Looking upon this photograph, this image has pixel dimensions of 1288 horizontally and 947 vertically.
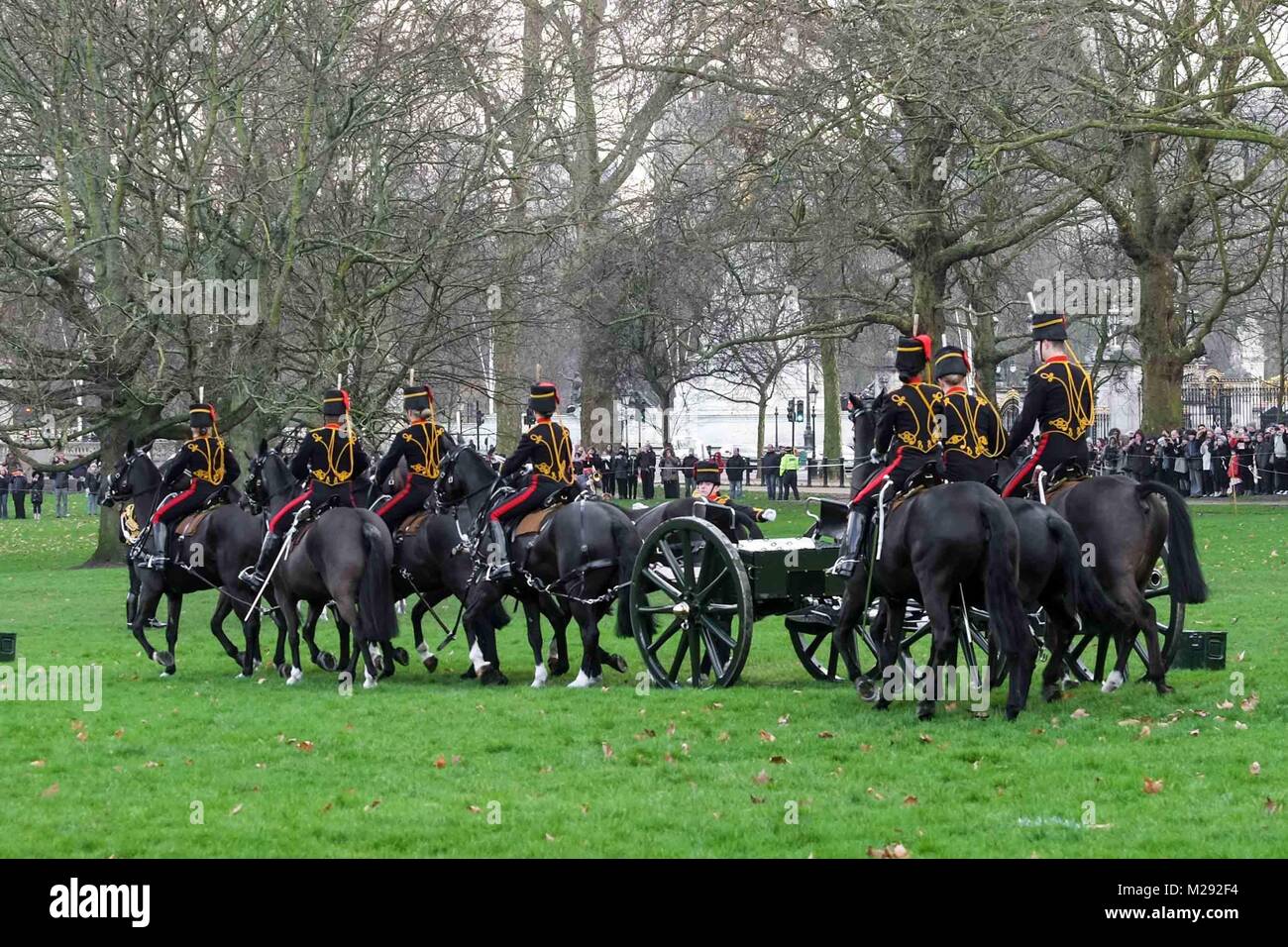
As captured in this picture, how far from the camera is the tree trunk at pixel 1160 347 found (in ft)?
99.5

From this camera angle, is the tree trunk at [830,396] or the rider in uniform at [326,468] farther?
the tree trunk at [830,396]

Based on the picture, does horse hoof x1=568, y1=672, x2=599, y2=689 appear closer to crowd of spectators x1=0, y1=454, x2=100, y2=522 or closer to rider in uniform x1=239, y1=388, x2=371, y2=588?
rider in uniform x1=239, y1=388, x2=371, y2=588

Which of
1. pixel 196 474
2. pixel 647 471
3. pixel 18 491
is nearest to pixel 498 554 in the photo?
pixel 196 474

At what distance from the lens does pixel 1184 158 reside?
30.6m

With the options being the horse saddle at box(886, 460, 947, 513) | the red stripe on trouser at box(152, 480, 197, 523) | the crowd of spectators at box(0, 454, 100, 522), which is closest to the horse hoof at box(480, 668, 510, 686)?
the red stripe on trouser at box(152, 480, 197, 523)

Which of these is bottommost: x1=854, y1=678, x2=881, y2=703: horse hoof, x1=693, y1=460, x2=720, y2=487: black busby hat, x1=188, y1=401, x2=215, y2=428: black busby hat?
x1=854, y1=678, x2=881, y2=703: horse hoof

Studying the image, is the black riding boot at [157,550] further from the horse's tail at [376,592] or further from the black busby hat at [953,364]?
the black busby hat at [953,364]

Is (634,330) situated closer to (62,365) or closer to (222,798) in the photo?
(62,365)

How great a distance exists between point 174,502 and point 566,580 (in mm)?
4295

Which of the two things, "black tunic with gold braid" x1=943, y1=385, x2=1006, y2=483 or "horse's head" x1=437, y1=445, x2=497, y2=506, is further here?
"horse's head" x1=437, y1=445, x2=497, y2=506

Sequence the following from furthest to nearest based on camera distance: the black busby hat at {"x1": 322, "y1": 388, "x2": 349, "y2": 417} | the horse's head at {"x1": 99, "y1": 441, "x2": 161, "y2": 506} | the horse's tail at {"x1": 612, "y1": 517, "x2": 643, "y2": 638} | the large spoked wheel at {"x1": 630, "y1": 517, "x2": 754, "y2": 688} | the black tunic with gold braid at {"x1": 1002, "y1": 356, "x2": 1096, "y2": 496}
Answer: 1. the horse's head at {"x1": 99, "y1": 441, "x2": 161, "y2": 506}
2. the black busby hat at {"x1": 322, "y1": 388, "x2": 349, "y2": 417}
3. the horse's tail at {"x1": 612, "y1": 517, "x2": 643, "y2": 638}
4. the large spoked wheel at {"x1": 630, "y1": 517, "x2": 754, "y2": 688}
5. the black tunic with gold braid at {"x1": 1002, "y1": 356, "x2": 1096, "y2": 496}

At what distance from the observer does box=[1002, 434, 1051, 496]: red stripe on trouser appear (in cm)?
1212

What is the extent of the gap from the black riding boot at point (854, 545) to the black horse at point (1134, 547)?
134cm

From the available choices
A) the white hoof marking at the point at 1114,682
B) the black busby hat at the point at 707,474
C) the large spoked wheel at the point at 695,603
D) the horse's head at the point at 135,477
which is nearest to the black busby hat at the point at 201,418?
the horse's head at the point at 135,477
